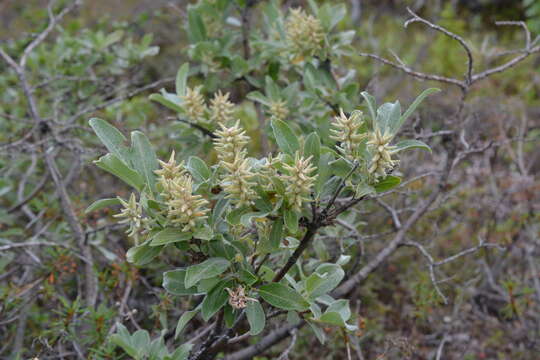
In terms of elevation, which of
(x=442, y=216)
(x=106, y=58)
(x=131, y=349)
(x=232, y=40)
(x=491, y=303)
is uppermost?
(x=232, y=40)

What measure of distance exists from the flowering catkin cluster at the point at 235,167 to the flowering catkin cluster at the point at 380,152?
274 mm

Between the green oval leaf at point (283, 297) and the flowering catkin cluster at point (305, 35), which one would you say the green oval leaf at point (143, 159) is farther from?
the flowering catkin cluster at point (305, 35)

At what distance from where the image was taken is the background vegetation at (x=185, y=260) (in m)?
1.97

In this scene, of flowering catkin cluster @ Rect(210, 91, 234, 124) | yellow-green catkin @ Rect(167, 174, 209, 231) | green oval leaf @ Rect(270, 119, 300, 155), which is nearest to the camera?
yellow-green catkin @ Rect(167, 174, 209, 231)

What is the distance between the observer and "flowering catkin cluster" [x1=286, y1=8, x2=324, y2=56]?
6.32 feet

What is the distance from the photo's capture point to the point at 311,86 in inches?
78.2

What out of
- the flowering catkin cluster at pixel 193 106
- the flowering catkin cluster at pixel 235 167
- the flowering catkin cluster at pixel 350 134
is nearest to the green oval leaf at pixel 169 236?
the flowering catkin cluster at pixel 235 167

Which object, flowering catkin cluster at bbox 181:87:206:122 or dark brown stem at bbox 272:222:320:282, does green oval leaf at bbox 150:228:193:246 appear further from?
flowering catkin cluster at bbox 181:87:206:122

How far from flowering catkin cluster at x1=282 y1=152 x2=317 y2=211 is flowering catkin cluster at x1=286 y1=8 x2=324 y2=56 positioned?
3.17 ft

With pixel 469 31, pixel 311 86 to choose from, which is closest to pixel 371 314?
pixel 311 86

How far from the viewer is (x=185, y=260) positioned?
2.39 metres

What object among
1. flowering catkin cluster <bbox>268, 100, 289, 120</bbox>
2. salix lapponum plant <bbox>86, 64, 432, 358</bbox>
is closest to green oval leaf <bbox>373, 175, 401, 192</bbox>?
salix lapponum plant <bbox>86, 64, 432, 358</bbox>

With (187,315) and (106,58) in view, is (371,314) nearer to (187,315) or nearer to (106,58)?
(187,315)

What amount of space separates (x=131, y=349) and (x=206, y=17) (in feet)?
5.13
